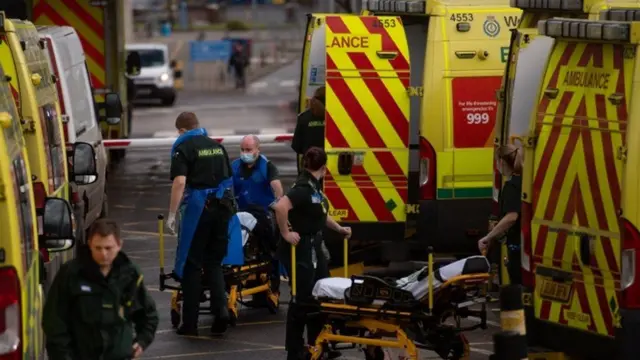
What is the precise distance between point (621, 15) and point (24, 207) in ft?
11.9

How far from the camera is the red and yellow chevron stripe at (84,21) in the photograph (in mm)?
24172

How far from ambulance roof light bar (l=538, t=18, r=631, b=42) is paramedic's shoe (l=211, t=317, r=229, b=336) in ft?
13.5

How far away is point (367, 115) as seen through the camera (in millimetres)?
14617

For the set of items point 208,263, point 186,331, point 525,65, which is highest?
point 525,65

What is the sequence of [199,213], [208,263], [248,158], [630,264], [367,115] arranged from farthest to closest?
[367,115] → [248,158] → [208,263] → [199,213] → [630,264]

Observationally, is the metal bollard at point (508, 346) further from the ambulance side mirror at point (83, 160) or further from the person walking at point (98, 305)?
the ambulance side mirror at point (83, 160)

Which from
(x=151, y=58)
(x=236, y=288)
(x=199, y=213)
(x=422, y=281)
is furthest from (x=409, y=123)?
(x=151, y=58)

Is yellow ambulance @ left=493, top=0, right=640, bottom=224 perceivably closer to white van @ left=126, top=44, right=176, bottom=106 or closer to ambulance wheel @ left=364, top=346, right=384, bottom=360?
ambulance wheel @ left=364, top=346, right=384, bottom=360

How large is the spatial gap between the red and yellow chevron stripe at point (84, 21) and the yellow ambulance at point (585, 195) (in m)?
14.7

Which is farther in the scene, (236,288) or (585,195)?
(236,288)

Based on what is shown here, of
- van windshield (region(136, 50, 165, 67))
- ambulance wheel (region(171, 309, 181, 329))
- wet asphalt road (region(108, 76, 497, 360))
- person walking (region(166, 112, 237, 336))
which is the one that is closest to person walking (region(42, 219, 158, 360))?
wet asphalt road (region(108, 76, 497, 360))

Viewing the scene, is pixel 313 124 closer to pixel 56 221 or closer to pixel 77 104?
pixel 77 104

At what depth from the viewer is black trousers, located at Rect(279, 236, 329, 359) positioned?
11.6m

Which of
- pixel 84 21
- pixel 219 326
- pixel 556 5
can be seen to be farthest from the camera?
pixel 84 21
